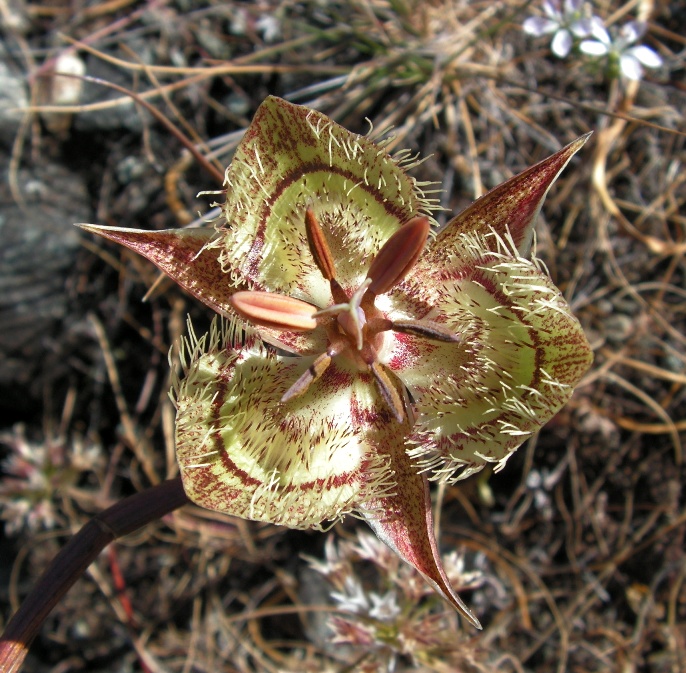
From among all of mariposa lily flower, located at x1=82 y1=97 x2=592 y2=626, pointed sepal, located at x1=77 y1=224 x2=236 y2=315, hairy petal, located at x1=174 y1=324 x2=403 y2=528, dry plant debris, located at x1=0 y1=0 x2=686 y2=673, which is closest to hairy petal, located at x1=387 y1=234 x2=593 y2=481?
mariposa lily flower, located at x1=82 y1=97 x2=592 y2=626

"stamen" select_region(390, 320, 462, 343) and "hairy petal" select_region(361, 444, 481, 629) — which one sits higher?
"stamen" select_region(390, 320, 462, 343)

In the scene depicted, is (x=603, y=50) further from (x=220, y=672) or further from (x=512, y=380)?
(x=220, y=672)

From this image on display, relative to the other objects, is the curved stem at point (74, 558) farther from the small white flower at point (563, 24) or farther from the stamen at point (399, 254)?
the small white flower at point (563, 24)

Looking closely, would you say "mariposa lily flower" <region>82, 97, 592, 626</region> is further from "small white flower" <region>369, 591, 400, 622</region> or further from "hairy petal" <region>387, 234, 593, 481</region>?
"small white flower" <region>369, 591, 400, 622</region>

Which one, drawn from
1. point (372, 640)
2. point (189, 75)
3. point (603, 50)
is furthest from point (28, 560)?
point (603, 50)

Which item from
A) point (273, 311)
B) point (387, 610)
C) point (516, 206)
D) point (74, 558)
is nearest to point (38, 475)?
point (74, 558)

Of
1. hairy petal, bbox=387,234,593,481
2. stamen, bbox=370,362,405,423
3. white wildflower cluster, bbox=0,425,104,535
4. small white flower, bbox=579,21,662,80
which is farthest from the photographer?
white wildflower cluster, bbox=0,425,104,535

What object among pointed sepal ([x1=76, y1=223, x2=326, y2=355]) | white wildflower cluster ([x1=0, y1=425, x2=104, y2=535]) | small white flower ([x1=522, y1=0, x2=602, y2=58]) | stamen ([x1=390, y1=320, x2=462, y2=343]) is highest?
small white flower ([x1=522, y1=0, x2=602, y2=58])

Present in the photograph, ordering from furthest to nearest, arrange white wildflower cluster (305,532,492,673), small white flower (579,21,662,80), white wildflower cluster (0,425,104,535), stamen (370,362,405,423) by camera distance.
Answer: white wildflower cluster (0,425,104,535) < small white flower (579,21,662,80) < white wildflower cluster (305,532,492,673) < stamen (370,362,405,423)
